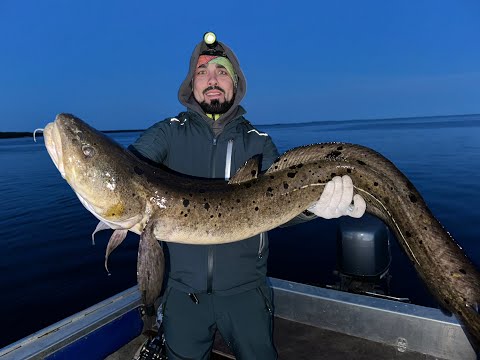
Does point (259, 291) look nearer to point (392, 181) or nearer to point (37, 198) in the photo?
point (392, 181)

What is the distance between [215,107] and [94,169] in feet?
4.92

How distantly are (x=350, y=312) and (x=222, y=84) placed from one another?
11.7ft

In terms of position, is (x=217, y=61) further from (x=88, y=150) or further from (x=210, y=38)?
(x=88, y=150)

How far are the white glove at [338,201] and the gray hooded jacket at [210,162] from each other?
27.3 inches

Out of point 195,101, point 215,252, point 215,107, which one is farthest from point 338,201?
point 195,101

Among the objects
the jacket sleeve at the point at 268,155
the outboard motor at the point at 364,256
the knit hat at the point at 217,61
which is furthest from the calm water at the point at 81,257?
the knit hat at the point at 217,61

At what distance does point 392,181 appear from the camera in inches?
130

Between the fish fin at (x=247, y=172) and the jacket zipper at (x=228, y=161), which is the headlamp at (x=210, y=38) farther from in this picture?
the fish fin at (x=247, y=172)

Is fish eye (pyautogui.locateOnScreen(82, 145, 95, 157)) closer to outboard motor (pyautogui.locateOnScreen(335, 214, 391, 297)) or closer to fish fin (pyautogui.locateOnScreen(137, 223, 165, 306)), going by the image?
fish fin (pyautogui.locateOnScreen(137, 223, 165, 306))

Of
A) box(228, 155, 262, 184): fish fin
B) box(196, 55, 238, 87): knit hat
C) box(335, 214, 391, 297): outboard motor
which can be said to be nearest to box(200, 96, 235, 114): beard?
box(196, 55, 238, 87): knit hat

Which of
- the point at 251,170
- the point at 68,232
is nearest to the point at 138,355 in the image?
the point at 251,170

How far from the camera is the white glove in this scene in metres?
3.30

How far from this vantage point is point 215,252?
345cm

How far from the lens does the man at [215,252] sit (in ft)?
11.1
